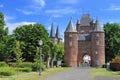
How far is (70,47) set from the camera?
94.4 metres

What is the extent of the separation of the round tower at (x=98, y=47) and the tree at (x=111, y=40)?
5.16 meters

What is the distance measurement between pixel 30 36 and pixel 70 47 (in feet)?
69.8

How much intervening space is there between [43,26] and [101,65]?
23776 mm

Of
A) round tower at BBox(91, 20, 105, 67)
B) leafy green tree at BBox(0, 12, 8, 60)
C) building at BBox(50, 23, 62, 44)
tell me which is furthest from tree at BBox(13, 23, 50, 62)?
building at BBox(50, 23, 62, 44)

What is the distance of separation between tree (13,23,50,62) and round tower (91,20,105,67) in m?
21.2

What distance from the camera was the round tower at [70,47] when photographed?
93.8m

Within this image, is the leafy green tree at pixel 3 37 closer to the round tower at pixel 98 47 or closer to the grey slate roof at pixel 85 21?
the round tower at pixel 98 47

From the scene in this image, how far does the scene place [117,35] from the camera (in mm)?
97000

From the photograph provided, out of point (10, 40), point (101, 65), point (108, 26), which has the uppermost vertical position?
point (108, 26)

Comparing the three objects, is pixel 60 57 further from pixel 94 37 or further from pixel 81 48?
pixel 94 37

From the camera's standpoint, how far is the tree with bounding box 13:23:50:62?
74438 millimetres

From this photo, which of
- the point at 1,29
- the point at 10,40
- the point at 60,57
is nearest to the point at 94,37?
the point at 60,57

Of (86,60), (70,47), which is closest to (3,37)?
(70,47)

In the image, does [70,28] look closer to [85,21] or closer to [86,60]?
[85,21]
